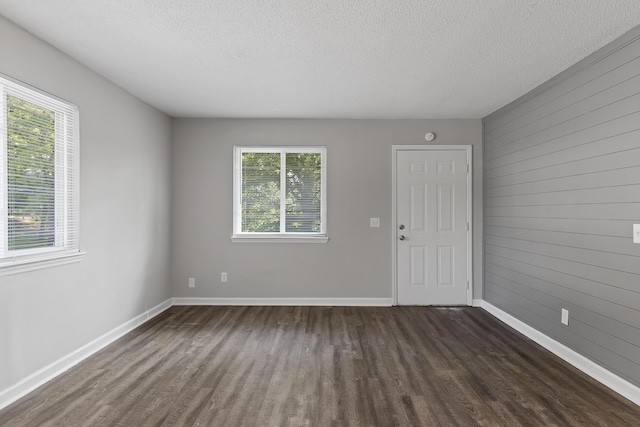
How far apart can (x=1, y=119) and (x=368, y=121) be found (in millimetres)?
3598

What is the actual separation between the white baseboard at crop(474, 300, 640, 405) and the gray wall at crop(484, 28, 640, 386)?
0.05 metres

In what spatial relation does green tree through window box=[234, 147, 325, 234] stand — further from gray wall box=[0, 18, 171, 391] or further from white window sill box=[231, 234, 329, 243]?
gray wall box=[0, 18, 171, 391]

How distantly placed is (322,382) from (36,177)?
255cm

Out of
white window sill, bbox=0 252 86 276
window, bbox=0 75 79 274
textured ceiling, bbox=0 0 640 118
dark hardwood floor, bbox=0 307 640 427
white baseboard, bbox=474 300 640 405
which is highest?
textured ceiling, bbox=0 0 640 118

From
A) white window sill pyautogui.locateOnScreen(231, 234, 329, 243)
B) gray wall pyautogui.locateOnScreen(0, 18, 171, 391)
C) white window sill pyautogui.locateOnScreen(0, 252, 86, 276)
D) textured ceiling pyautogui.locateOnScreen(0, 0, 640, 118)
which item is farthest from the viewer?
white window sill pyautogui.locateOnScreen(231, 234, 329, 243)

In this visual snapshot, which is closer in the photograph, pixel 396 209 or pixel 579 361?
pixel 579 361

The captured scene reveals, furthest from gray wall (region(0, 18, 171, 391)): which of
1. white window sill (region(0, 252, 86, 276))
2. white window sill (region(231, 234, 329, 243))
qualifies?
white window sill (region(231, 234, 329, 243))

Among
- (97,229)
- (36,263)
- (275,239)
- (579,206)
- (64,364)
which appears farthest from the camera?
(275,239)

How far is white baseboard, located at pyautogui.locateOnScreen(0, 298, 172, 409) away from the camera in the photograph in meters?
2.24

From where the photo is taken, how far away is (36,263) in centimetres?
242

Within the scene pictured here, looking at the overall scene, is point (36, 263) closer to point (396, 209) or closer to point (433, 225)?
point (396, 209)

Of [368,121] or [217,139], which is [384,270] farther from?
[217,139]

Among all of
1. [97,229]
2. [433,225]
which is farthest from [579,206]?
[97,229]

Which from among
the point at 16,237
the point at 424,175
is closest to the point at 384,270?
the point at 424,175
